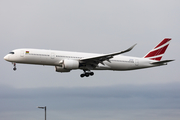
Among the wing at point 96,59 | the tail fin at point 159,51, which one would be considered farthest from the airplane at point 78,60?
the tail fin at point 159,51

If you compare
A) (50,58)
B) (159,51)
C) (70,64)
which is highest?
(159,51)

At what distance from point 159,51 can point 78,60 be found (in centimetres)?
1715

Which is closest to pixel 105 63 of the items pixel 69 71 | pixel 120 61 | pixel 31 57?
pixel 120 61

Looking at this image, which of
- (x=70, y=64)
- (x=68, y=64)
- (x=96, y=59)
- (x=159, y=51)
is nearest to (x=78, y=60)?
(x=70, y=64)

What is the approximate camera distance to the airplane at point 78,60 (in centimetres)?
5372

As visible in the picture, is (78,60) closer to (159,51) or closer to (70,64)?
(70,64)

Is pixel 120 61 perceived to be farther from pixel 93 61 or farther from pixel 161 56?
pixel 161 56

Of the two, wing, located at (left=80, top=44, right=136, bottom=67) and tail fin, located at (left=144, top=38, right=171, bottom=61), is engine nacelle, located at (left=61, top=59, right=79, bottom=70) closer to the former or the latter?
wing, located at (left=80, top=44, right=136, bottom=67)

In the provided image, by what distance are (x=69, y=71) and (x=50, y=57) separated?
21.8ft

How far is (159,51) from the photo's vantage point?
64688 millimetres

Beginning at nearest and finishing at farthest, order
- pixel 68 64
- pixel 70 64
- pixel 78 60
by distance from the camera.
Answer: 1. pixel 68 64
2. pixel 70 64
3. pixel 78 60

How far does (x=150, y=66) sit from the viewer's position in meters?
61.4

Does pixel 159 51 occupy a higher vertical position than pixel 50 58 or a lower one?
higher

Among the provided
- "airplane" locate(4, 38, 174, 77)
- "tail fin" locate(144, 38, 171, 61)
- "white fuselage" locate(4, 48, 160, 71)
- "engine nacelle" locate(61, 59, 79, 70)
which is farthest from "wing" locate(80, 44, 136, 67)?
"tail fin" locate(144, 38, 171, 61)
